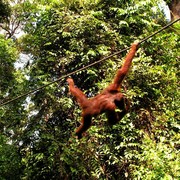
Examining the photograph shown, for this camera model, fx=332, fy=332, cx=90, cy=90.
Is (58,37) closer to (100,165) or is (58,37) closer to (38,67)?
(38,67)

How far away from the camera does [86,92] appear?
7.56m

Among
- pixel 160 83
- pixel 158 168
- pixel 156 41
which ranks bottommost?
pixel 158 168

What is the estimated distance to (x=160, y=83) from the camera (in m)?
7.36

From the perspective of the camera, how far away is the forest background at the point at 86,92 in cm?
675

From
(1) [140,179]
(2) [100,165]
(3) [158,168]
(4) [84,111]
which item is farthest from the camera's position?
(2) [100,165]

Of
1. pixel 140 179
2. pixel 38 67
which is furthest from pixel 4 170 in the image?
pixel 140 179

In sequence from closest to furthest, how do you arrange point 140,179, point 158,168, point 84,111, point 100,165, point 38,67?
point 84,111 < point 158,168 < point 140,179 < point 100,165 < point 38,67

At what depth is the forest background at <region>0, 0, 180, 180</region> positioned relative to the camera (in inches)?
266

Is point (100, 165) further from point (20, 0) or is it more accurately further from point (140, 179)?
point (20, 0)

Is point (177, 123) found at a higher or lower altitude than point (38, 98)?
lower

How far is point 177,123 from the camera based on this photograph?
696 centimetres

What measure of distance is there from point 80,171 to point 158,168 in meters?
1.85

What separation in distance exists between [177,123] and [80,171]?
7.41 ft

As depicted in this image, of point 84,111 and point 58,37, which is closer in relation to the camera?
point 84,111
